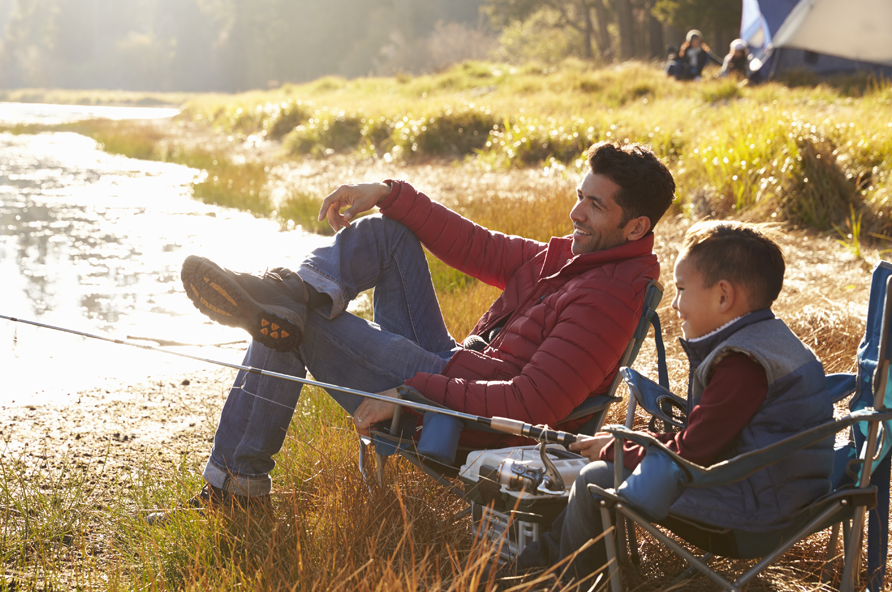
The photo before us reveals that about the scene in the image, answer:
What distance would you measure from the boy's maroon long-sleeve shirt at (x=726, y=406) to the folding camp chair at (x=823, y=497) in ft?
0.31

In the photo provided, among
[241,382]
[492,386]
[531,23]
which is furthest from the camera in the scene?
[531,23]

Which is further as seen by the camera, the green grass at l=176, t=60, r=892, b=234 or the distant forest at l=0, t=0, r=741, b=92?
the distant forest at l=0, t=0, r=741, b=92

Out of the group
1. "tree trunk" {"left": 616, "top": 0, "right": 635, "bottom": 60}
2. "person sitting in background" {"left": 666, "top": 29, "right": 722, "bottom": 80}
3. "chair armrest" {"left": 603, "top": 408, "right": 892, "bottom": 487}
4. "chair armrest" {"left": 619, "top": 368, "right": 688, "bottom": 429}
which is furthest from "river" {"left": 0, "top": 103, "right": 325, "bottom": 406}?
"tree trunk" {"left": 616, "top": 0, "right": 635, "bottom": 60}

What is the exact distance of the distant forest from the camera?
88.4 ft

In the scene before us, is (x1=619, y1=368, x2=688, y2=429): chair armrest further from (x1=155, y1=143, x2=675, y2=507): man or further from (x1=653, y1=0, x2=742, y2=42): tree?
(x1=653, y1=0, x2=742, y2=42): tree

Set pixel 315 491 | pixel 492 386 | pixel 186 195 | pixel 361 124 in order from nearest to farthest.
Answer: pixel 492 386
pixel 315 491
pixel 186 195
pixel 361 124

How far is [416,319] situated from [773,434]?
127 cm

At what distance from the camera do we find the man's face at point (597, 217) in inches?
89.7

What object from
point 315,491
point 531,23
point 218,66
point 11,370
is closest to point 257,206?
point 11,370

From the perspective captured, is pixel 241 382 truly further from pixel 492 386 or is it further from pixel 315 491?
pixel 492 386

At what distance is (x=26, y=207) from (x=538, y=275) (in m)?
9.25

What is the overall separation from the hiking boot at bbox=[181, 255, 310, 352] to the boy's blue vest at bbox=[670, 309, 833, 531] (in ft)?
3.63

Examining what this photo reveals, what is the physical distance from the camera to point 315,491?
2523mm

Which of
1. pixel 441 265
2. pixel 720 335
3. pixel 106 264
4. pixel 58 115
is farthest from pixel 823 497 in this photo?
pixel 58 115
